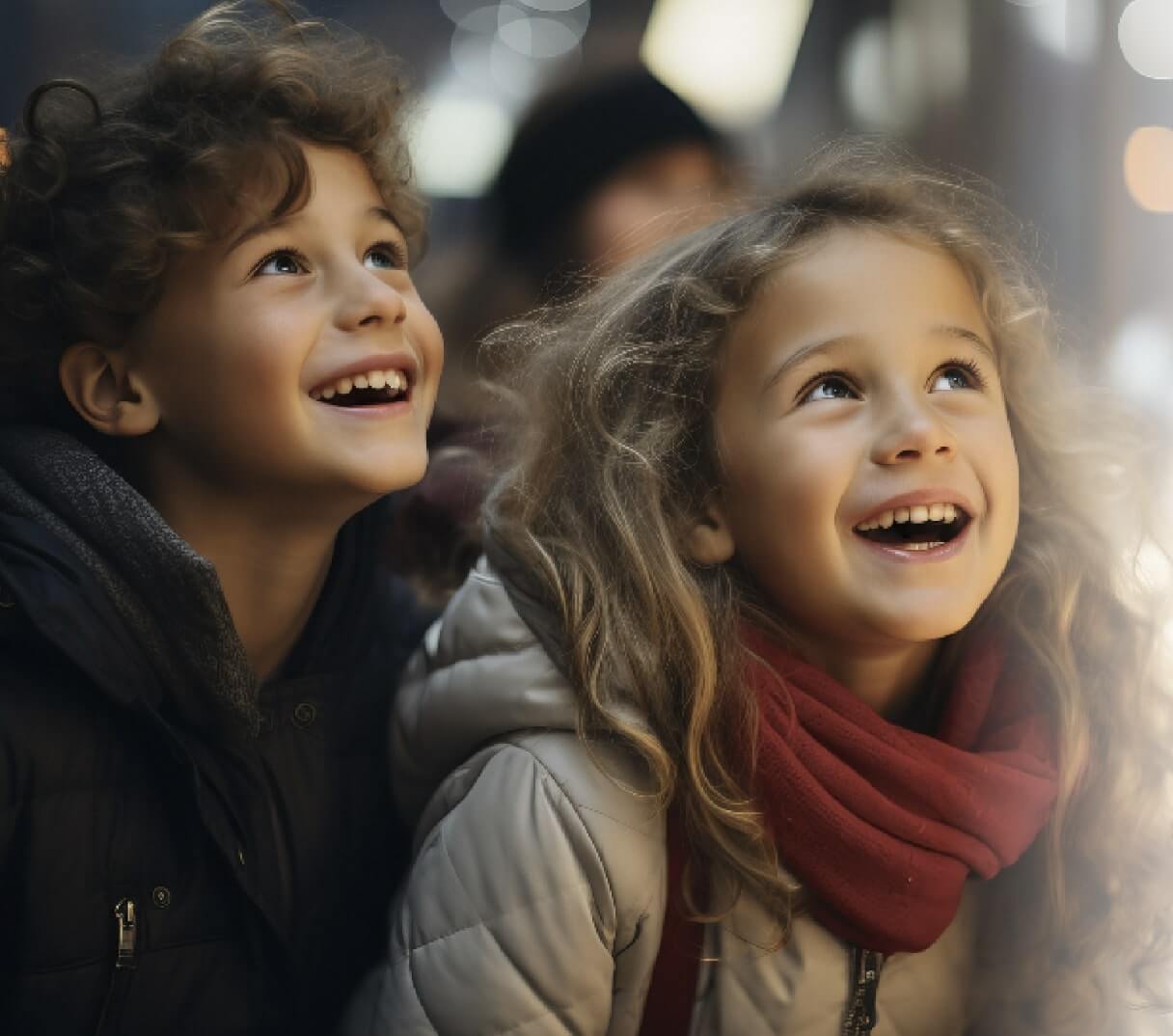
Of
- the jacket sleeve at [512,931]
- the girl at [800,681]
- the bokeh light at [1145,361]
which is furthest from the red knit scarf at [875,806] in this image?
the bokeh light at [1145,361]

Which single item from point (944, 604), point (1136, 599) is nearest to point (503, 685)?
point (944, 604)

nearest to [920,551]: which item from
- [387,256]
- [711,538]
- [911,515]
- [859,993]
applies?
[911,515]

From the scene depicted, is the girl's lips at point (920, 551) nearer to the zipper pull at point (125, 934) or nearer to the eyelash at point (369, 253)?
the eyelash at point (369, 253)

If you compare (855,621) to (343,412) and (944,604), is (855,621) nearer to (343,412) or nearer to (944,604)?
(944,604)

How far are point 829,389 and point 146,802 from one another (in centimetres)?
A: 44

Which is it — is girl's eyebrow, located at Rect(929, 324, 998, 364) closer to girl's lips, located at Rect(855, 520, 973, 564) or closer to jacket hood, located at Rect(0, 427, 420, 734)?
girl's lips, located at Rect(855, 520, 973, 564)

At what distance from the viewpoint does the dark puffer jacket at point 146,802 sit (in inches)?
28.6

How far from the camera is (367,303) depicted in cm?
76

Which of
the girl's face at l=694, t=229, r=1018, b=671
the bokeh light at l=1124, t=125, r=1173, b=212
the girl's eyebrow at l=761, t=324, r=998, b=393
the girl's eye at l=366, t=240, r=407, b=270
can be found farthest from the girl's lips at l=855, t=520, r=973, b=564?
the girl's eye at l=366, t=240, r=407, b=270

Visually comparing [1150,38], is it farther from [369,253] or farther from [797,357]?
[369,253]

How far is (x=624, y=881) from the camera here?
0.73 metres

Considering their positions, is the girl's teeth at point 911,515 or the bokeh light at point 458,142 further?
the bokeh light at point 458,142

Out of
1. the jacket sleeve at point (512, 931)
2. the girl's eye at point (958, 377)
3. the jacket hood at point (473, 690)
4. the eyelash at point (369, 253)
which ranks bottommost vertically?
the jacket sleeve at point (512, 931)

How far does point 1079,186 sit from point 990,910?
1.40 feet
